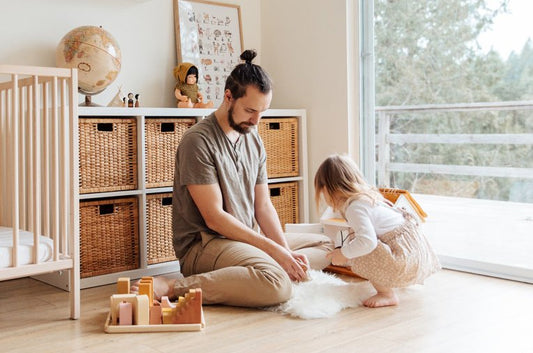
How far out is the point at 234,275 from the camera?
6.86 feet

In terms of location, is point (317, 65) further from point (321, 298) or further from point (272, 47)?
point (321, 298)

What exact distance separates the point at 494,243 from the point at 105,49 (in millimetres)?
1915

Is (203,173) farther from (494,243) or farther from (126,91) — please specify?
(494,243)

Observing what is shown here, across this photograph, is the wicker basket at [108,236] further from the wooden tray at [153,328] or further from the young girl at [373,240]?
the young girl at [373,240]

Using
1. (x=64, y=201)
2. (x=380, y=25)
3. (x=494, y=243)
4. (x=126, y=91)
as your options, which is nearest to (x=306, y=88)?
(x=380, y=25)

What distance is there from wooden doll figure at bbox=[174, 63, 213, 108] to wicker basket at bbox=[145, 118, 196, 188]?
204 mm

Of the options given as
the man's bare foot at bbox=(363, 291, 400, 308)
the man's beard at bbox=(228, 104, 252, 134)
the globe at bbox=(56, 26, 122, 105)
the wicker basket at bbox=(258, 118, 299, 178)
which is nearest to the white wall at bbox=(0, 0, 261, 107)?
the globe at bbox=(56, 26, 122, 105)

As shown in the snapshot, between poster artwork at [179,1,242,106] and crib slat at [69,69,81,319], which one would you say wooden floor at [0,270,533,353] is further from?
poster artwork at [179,1,242,106]

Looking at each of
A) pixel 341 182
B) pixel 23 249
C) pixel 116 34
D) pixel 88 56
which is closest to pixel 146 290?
pixel 23 249

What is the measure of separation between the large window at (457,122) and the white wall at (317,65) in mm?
82

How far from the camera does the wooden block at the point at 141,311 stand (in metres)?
1.88

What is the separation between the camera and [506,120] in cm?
262

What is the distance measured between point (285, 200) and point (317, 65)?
29.1 inches

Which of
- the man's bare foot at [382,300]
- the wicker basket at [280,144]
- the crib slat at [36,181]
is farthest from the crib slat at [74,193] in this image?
the wicker basket at [280,144]
